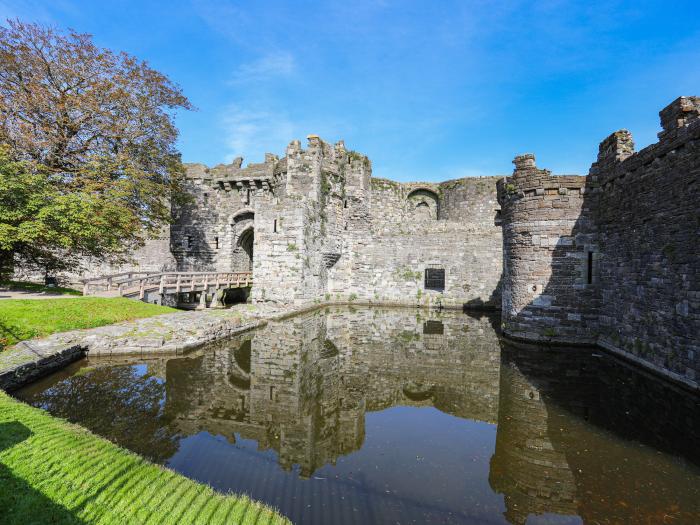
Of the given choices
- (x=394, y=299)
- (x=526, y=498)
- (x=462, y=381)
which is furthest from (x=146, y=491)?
(x=394, y=299)

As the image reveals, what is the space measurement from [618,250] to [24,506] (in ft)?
40.9

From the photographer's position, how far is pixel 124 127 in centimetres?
1844

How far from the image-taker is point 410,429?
6.04 metres

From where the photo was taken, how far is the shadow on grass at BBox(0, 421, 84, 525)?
308cm

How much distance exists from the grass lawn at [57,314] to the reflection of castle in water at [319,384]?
11.2ft

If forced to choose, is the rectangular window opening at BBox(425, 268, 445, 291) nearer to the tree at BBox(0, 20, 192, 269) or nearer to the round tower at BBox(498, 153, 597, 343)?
the round tower at BBox(498, 153, 597, 343)

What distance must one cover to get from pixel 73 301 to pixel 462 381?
11538 mm

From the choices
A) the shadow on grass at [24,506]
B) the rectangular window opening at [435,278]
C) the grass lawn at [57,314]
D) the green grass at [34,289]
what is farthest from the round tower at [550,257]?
the green grass at [34,289]

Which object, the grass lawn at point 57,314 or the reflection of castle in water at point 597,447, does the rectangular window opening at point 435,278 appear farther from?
the grass lawn at point 57,314

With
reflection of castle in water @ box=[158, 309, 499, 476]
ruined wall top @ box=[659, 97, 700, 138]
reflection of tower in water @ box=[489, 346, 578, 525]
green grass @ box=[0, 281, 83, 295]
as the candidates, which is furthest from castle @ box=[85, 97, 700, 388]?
green grass @ box=[0, 281, 83, 295]

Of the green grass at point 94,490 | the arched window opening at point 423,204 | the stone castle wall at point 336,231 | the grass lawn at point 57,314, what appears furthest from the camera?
the arched window opening at point 423,204

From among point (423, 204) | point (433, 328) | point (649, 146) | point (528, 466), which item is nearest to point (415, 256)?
point (423, 204)

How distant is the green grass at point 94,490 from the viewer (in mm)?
3229

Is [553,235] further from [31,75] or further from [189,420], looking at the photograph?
[31,75]
